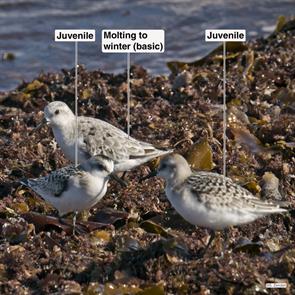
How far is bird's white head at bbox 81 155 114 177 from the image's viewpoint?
26.7ft

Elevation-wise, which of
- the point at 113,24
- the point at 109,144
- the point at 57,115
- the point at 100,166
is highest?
the point at 113,24

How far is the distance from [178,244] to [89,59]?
7.84 m

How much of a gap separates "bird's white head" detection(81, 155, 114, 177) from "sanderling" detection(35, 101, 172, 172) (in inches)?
25.9

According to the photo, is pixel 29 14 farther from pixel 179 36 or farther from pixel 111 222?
pixel 111 222

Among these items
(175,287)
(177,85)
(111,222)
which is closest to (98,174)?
(111,222)

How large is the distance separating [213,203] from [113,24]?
9.29 meters

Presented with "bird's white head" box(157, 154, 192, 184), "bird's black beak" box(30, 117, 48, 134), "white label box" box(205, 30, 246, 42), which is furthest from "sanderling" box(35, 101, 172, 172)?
"bird's white head" box(157, 154, 192, 184)

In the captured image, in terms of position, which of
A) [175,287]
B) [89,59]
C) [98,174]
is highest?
[89,59]

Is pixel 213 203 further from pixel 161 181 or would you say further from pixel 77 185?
pixel 161 181

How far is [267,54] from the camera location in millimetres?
12203

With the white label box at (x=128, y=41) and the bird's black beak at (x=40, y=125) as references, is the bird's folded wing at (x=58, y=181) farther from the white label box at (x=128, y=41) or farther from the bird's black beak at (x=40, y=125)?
the white label box at (x=128, y=41)

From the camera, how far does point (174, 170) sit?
7.59 m

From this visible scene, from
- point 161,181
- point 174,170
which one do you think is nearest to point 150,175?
point 161,181

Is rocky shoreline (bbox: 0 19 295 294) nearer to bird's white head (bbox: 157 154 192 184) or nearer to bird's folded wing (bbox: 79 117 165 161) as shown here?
bird's folded wing (bbox: 79 117 165 161)
